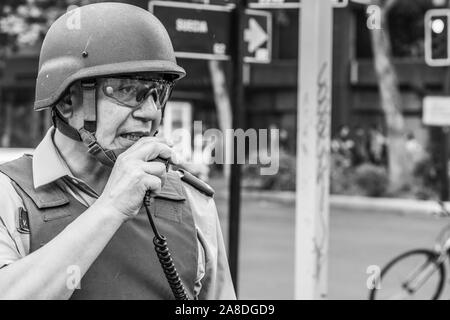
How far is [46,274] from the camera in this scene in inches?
54.1

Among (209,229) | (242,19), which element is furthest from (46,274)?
(242,19)

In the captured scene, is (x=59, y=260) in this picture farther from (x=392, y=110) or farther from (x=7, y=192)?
(x=392, y=110)

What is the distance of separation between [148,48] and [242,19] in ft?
10.3

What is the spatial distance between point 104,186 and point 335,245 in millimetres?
11439

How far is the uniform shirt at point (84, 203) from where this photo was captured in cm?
150

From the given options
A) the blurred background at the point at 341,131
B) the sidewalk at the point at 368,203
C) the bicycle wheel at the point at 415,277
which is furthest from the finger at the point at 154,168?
the sidewalk at the point at 368,203

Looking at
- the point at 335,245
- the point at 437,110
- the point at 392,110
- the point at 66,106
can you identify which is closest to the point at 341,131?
the point at 392,110

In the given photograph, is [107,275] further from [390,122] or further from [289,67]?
[289,67]

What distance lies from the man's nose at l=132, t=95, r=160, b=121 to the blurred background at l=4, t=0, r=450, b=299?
3.98 ft

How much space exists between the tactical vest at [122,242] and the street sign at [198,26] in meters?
3.00

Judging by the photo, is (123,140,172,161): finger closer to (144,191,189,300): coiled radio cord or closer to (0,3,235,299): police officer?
(0,3,235,299): police officer

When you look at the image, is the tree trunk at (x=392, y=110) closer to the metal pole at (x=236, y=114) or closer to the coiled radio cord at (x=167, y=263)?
the metal pole at (x=236, y=114)

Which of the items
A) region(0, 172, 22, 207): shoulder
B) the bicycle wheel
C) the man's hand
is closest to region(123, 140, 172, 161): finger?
the man's hand

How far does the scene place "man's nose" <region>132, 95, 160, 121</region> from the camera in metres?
1.62
